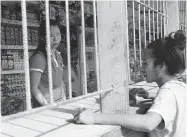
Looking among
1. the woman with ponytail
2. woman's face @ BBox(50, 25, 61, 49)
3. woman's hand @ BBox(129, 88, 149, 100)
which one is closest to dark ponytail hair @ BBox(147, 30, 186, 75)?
the woman with ponytail

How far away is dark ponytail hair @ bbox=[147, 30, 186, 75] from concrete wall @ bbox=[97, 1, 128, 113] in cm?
18

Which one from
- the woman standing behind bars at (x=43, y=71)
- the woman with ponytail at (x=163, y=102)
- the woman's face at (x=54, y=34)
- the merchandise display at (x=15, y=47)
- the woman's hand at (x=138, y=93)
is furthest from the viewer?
the merchandise display at (x=15, y=47)

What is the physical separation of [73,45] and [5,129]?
3.32 metres

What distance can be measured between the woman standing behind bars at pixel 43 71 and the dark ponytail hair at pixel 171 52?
71cm

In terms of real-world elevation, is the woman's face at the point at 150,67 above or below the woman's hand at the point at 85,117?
above

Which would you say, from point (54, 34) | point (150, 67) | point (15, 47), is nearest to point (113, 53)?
point (150, 67)

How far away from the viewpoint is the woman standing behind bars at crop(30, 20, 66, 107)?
164 centimetres

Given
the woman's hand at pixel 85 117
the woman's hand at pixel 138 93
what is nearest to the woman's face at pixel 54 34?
the woman's hand at pixel 138 93

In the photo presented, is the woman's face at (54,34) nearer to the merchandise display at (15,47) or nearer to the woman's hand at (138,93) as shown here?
the woman's hand at (138,93)

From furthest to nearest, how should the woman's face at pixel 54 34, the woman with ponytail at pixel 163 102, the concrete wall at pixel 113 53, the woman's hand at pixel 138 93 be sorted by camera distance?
the woman's face at pixel 54 34
the woman's hand at pixel 138 93
the concrete wall at pixel 113 53
the woman with ponytail at pixel 163 102

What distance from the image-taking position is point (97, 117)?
3.19 ft

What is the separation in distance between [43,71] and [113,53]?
0.82m

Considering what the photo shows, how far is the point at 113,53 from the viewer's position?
1.11m

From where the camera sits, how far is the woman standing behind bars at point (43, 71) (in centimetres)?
164
